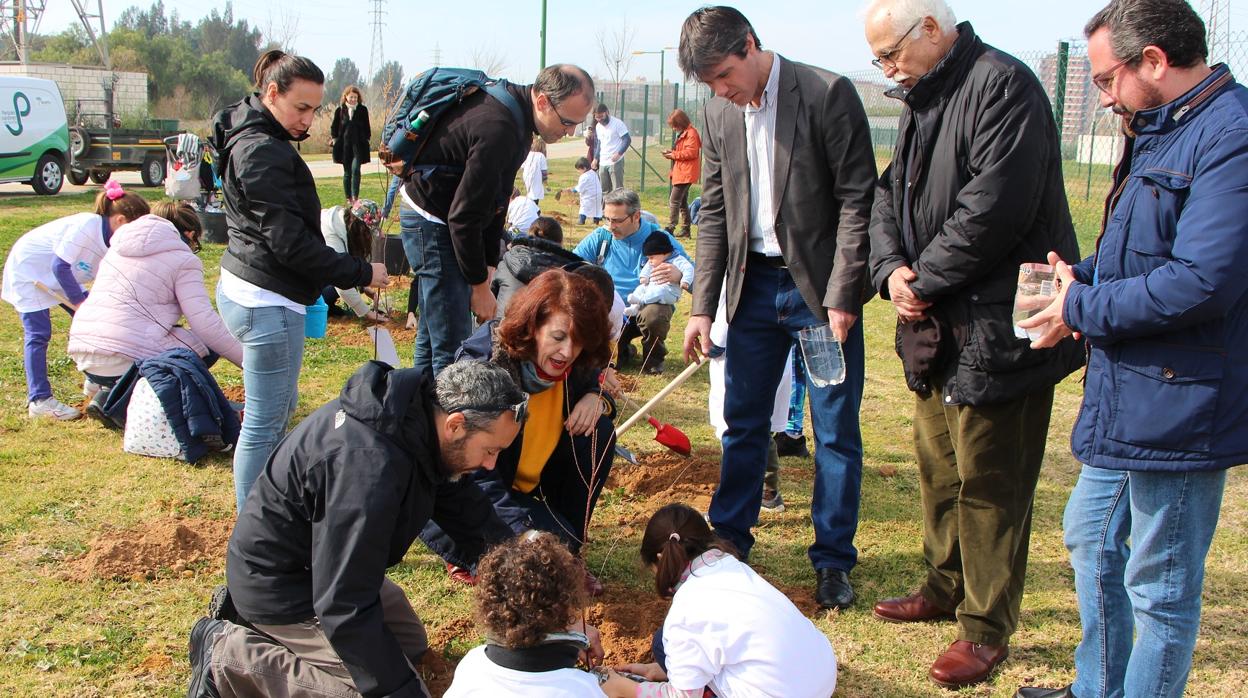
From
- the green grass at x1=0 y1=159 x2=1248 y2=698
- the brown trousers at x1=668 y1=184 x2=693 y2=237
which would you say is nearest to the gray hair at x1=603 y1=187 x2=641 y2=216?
the green grass at x1=0 y1=159 x2=1248 y2=698

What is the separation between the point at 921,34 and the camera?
2.73m

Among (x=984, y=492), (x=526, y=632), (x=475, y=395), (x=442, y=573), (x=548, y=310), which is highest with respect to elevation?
(x=548, y=310)

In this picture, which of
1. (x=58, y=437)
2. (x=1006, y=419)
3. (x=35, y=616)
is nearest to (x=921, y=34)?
(x=1006, y=419)

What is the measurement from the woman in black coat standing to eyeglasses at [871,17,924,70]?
350 inches

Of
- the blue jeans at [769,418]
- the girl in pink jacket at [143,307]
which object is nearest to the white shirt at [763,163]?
the blue jeans at [769,418]

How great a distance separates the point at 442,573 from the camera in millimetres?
3727

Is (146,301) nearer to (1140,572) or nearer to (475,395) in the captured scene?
(475,395)

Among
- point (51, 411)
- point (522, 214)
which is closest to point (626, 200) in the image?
point (522, 214)

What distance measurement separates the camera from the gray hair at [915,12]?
2.72 m

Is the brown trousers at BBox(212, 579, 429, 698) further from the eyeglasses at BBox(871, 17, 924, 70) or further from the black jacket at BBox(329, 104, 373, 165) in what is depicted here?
the black jacket at BBox(329, 104, 373, 165)

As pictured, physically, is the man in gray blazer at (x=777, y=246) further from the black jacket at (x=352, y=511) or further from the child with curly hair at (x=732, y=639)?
the black jacket at (x=352, y=511)

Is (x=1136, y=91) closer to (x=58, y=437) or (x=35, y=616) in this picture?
(x=35, y=616)

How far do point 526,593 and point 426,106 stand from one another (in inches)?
88.5

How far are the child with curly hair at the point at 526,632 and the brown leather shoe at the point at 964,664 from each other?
4.31 ft
